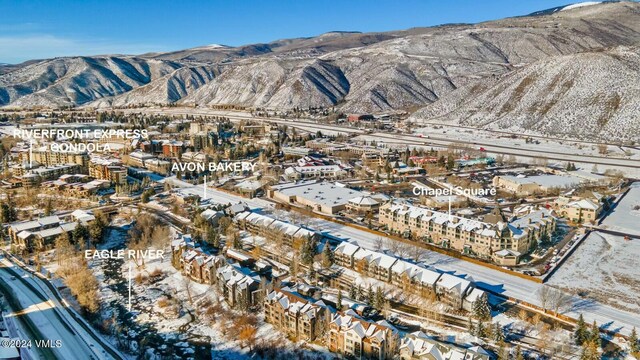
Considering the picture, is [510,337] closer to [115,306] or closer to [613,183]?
[115,306]

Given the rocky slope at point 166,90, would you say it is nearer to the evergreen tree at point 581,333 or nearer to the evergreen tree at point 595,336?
the evergreen tree at point 581,333

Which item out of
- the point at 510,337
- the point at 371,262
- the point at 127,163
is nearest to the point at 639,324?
the point at 510,337

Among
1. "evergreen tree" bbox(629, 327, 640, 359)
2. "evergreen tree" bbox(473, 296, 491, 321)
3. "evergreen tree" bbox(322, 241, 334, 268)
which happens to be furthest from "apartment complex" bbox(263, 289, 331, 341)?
"evergreen tree" bbox(629, 327, 640, 359)

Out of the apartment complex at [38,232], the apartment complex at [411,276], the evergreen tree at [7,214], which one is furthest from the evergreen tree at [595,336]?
the evergreen tree at [7,214]

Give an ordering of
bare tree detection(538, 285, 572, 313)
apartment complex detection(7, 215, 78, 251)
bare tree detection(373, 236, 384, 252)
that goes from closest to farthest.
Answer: bare tree detection(538, 285, 572, 313)
bare tree detection(373, 236, 384, 252)
apartment complex detection(7, 215, 78, 251)

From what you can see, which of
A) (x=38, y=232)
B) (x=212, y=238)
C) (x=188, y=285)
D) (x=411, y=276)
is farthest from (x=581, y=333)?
(x=38, y=232)

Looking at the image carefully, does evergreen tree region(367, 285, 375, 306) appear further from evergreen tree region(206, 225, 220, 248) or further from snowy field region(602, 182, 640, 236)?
snowy field region(602, 182, 640, 236)
